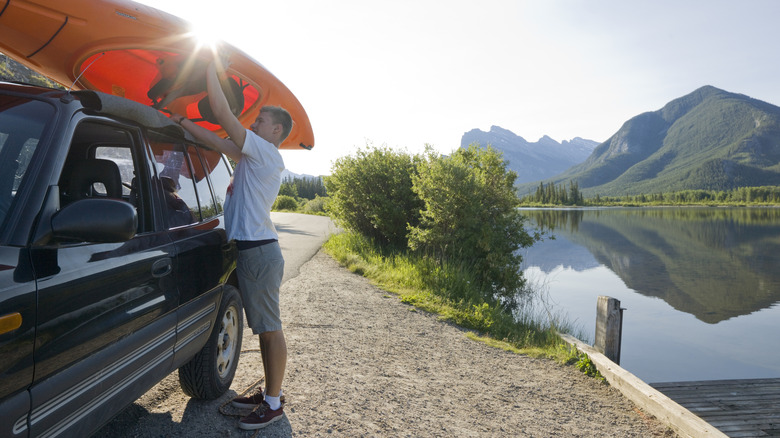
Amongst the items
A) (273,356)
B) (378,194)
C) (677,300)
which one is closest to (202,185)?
(273,356)

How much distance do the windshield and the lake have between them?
999cm

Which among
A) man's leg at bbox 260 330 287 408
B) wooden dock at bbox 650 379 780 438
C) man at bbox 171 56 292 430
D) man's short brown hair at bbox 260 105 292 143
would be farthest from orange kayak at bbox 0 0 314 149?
wooden dock at bbox 650 379 780 438

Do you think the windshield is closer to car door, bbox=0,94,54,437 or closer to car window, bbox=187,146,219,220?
car door, bbox=0,94,54,437

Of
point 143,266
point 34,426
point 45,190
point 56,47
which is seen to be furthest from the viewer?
point 56,47

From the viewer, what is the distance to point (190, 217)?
3225mm

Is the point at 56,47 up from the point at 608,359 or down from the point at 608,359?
up

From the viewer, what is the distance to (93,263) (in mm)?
1963

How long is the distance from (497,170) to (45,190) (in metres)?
10.5

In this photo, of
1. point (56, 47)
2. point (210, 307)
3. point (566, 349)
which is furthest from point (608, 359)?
point (56, 47)

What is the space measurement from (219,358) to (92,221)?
6.98 feet

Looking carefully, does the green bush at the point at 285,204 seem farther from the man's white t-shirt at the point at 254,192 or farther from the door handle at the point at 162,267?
the door handle at the point at 162,267

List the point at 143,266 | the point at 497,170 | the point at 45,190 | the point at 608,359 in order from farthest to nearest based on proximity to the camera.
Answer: the point at 497,170 < the point at 608,359 < the point at 143,266 < the point at 45,190

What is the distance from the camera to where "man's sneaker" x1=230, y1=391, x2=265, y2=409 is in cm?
341

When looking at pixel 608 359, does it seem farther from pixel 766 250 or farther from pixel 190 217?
pixel 766 250
